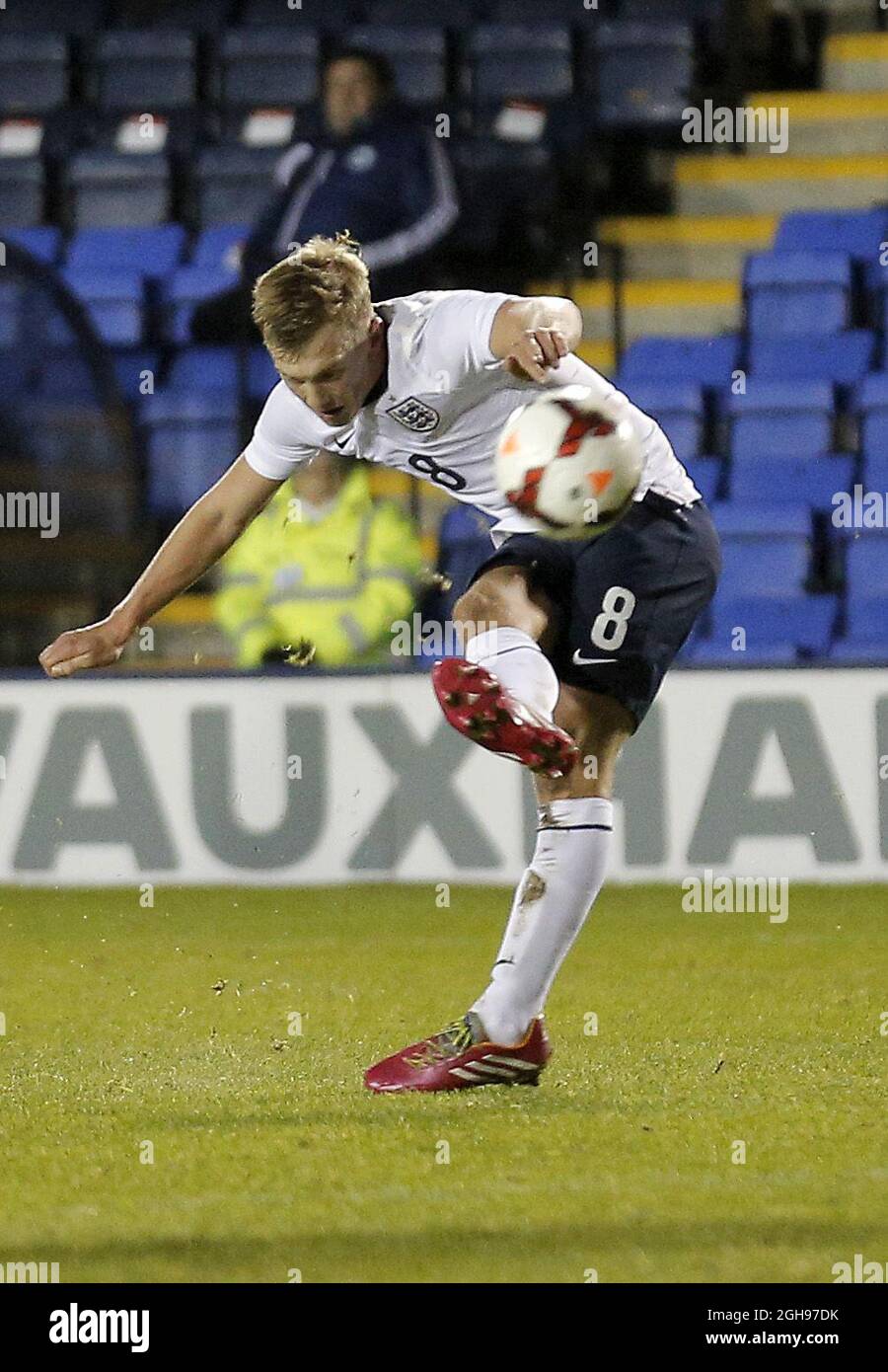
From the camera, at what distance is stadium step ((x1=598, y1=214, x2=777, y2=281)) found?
13.3m

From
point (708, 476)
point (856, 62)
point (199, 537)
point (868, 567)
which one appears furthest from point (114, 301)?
point (199, 537)

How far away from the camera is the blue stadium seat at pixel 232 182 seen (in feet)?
43.1

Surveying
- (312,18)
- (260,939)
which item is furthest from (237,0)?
(260,939)

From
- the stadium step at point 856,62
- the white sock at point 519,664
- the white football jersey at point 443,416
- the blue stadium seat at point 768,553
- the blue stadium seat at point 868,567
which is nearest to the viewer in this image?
the white sock at point 519,664

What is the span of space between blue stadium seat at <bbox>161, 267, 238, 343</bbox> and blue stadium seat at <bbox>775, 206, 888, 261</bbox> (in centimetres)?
284

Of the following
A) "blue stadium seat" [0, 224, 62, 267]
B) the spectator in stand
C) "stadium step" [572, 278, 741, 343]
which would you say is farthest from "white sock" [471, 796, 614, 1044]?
"blue stadium seat" [0, 224, 62, 267]

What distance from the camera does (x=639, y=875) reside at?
9242mm

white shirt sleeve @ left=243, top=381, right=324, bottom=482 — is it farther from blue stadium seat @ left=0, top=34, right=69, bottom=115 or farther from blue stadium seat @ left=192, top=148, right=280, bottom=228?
blue stadium seat @ left=0, top=34, right=69, bottom=115

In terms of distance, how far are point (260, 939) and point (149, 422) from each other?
3.79 metres

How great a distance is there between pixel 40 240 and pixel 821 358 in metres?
4.22

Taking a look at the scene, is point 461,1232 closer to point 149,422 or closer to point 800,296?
point 149,422

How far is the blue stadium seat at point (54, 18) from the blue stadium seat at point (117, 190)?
1.18m

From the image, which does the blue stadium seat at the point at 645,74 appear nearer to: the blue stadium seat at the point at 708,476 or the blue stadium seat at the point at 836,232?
the blue stadium seat at the point at 836,232

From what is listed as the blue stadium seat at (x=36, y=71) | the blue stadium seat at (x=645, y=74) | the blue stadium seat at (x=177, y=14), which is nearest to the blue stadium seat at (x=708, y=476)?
the blue stadium seat at (x=645, y=74)
